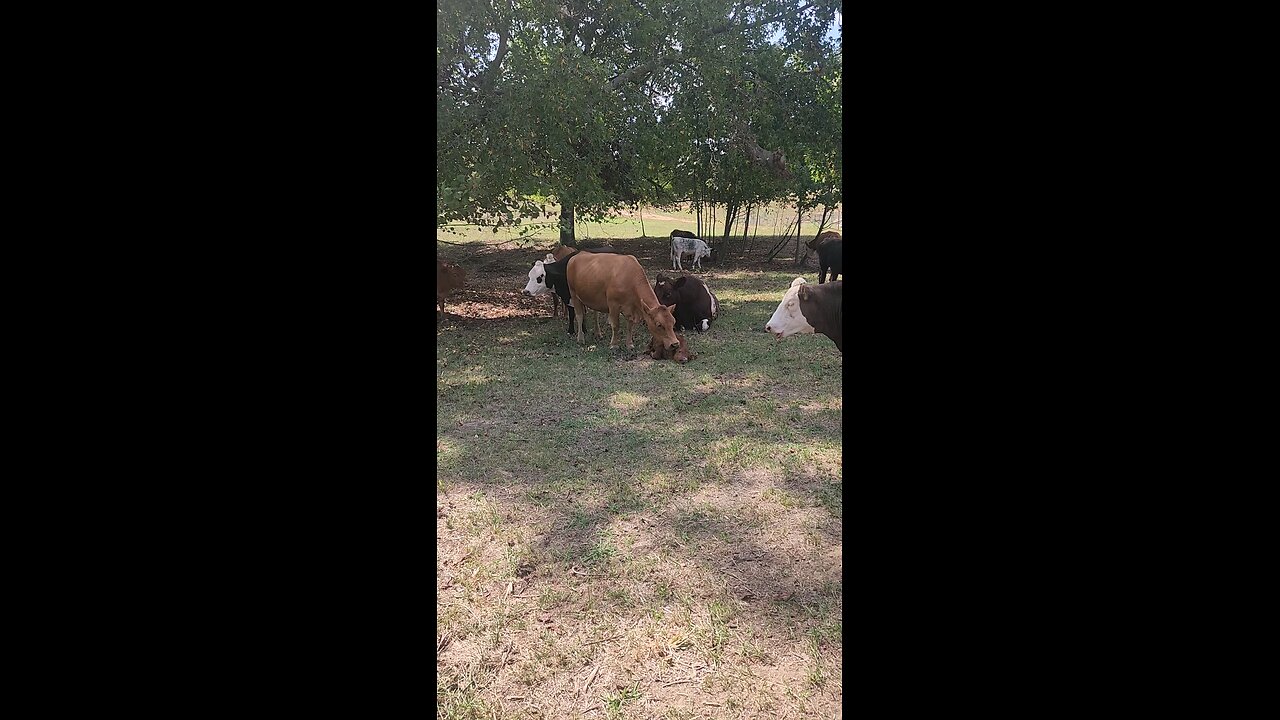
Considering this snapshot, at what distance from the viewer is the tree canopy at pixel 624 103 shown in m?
8.73

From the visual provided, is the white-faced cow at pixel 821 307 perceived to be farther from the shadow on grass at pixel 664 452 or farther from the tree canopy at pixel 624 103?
the tree canopy at pixel 624 103

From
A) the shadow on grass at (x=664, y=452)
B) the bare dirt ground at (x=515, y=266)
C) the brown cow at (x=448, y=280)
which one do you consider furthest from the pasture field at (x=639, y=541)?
the bare dirt ground at (x=515, y=266)

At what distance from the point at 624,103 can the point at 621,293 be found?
462 cm

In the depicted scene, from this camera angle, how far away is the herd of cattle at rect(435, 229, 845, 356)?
5996 millimetres

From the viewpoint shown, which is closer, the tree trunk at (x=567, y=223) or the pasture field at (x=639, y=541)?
the pasture field at (x=639, y=541)

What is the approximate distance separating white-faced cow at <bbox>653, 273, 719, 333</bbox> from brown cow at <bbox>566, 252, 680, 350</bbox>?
1097 mm

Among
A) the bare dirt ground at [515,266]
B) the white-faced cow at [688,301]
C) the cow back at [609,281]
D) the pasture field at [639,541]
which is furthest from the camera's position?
the bare dirt ground at [515,266]

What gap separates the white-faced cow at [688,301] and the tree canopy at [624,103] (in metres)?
1.86

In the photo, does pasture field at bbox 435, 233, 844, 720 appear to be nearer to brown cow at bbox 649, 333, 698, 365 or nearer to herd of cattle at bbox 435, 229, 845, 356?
Answer: brown cow at bbox 649, 333, 698, 365

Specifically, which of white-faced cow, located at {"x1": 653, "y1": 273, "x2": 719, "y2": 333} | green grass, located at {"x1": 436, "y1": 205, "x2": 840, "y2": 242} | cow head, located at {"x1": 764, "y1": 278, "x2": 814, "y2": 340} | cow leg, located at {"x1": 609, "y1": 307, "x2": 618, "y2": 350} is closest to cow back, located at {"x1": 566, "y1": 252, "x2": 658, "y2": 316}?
cow leg, located at {"x1": 609, "y1": 307, "x2": 618, "y2": 350}
